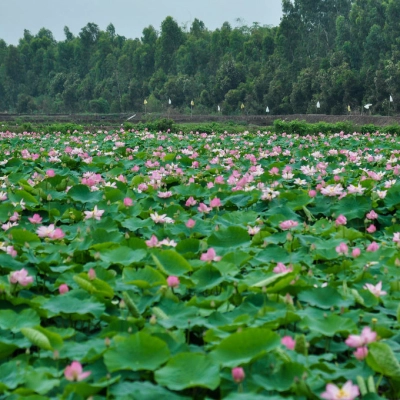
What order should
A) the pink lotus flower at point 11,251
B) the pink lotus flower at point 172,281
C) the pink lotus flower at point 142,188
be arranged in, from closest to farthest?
1. the pink lotus flower at point 172,281
2. the pink lotus flower at point 11,251
3. the pink lotus flower at point 142,188

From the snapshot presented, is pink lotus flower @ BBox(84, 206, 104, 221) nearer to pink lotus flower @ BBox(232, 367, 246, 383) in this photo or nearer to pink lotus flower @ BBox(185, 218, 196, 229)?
pink lotus flower @ BBox(185, 218, 196, 229)

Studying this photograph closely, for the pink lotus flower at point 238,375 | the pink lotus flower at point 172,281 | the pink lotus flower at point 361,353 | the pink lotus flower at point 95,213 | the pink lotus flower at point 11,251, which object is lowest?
the pink lotus flower at point 361,353

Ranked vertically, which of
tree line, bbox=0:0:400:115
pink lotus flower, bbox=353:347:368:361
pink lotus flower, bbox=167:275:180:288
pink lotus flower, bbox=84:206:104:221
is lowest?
pink lotus flower, bbox=353:347:368:361

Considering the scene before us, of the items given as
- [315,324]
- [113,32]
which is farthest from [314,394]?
[113,32]

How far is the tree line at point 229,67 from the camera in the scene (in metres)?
31.2

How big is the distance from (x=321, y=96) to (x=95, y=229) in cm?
2955

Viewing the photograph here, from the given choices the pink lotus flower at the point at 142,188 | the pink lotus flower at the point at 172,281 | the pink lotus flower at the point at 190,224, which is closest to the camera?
the pink lotus flower at the point at 172,281

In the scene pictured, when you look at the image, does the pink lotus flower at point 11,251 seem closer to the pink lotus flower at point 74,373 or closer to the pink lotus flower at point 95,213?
the pink lotus flower at point 95,213

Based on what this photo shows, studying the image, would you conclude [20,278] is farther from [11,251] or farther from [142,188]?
[142,188]

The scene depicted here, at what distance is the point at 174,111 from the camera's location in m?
40.5

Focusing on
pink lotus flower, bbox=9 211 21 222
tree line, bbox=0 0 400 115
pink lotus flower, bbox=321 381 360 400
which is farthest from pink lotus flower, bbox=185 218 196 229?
tree line, bbox=0 0 400 115

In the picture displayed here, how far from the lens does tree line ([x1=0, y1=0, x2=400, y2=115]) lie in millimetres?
31172

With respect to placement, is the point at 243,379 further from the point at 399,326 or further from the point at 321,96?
the point at 321,96

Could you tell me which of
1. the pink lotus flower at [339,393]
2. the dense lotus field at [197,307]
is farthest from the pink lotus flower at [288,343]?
the pink lotus flower at [339,393]
